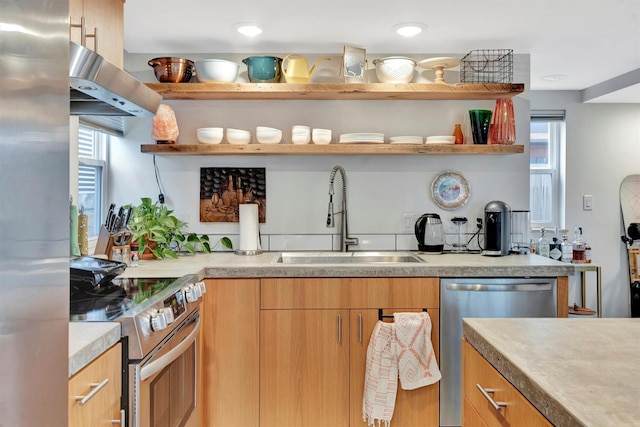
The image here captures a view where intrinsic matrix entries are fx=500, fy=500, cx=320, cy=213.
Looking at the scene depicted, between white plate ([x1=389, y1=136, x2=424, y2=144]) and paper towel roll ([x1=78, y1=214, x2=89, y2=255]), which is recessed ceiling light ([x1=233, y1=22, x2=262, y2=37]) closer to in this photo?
white plate ([x1=389, y1=136, x2=424, y2=144])

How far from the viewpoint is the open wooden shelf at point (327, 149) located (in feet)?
9.87

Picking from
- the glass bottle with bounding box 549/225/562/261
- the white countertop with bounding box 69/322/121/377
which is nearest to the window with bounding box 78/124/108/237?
the white countertop with bounding box 69/322/121/377

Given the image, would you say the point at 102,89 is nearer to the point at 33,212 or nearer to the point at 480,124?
the point at 33,212

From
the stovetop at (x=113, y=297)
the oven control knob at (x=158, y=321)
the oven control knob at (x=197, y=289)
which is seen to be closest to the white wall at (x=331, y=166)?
the oven control knob at (x=197, y=289)

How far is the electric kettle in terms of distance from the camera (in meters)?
3.12

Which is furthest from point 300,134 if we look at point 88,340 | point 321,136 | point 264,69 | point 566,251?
point 566,251

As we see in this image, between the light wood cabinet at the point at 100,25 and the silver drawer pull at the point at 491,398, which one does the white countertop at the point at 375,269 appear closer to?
the light wood cabinet at the point at 100,25

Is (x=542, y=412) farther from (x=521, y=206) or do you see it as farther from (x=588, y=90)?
(x=588, y=90)

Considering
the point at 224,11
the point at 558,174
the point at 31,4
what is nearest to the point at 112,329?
the point at 31,4

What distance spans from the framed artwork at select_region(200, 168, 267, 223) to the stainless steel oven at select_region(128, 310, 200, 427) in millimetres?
1042

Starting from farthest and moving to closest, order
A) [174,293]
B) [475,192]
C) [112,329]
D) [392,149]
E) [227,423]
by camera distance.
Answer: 1. [475,192]
2. [392,149]
3. [227,423]
4. [174,293]
5. [112,329]

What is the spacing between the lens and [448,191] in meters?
3.27

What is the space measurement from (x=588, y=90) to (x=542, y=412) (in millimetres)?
4246

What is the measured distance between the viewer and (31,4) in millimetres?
614
